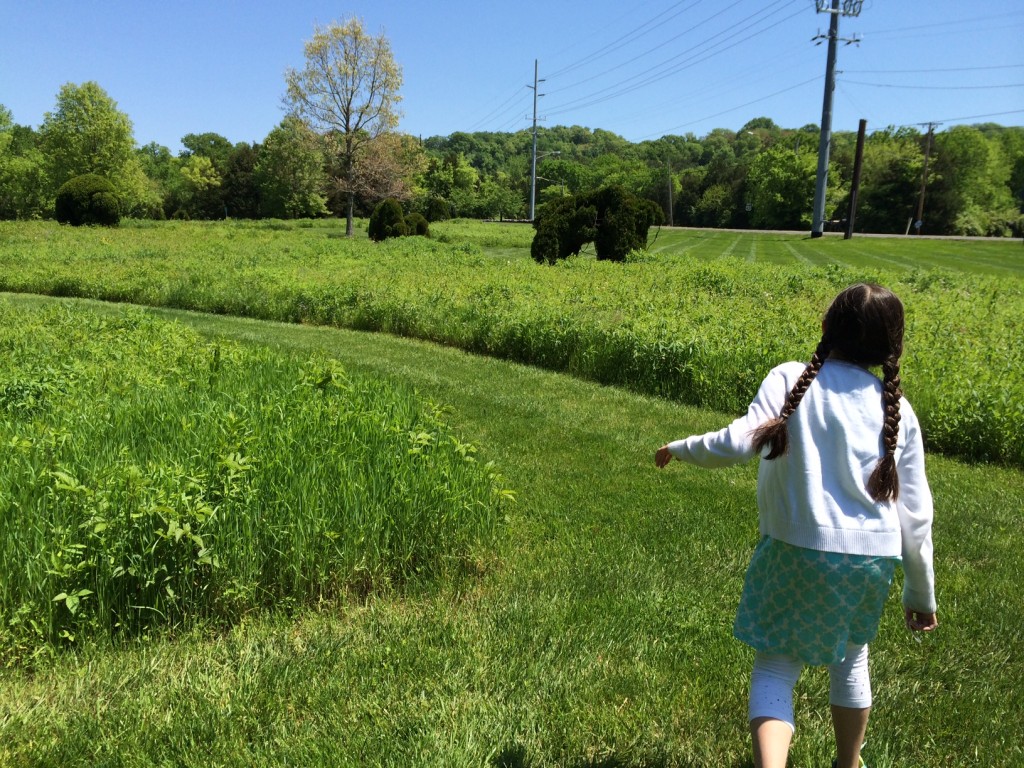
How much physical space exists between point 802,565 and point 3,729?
2.75 meters

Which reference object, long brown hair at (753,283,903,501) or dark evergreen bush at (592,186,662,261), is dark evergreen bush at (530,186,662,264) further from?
long brown hair at (753,283,903,501)

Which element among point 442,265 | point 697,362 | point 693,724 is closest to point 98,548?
point 693,724

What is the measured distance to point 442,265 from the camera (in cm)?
1972

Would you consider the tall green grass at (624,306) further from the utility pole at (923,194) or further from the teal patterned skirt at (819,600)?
the utility pole at (923,194)

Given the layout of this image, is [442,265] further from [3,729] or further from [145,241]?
[3,729]

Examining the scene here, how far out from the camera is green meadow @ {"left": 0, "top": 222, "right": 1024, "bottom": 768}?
2.55 meters

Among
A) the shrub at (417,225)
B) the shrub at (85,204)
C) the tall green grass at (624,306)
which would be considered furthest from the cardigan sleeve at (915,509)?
the shrub at (85,204)

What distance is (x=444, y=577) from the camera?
12.4 feet

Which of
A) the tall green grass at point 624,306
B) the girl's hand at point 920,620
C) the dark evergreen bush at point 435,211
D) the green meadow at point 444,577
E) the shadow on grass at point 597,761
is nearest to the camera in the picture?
the girl's hand at point 920,620

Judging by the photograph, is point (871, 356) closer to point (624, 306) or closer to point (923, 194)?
point (624, 306)

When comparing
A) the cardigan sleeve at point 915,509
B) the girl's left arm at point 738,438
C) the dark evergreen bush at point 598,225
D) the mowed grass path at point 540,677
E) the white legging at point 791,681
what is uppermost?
the dark evergreen bush at point 598,225

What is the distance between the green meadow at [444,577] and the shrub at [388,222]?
2613 cm

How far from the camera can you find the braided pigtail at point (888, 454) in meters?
1.99

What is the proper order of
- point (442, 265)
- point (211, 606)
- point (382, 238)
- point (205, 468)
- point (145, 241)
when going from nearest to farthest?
point (211, 606), point (205, 468), point (442, 265), point (145, 241), point (382, 238)
